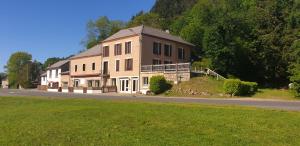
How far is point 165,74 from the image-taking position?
47.6m

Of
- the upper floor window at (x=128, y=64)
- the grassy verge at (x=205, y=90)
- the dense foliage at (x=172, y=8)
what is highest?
the dense foliage at (x=172, y=8)

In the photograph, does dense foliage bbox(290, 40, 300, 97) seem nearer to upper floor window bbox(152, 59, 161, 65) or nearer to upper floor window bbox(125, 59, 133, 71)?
upper floor window bbox(152, 59, 161, 65)

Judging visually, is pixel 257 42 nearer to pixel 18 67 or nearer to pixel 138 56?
pixel 138 56

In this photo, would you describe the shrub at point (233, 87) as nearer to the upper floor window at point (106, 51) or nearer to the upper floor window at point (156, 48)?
the upper floor window at point (156, 48)

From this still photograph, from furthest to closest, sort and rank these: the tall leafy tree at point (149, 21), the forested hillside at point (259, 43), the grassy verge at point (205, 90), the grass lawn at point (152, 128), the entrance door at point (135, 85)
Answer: the tall leafy tree at point (149, 21) < the entrance door at point (135, 85) < the forested hillside at point (259, 43) < the grassy verge at point (205, 90) < the grass lawn at point (152, 128)

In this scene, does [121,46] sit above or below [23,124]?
above

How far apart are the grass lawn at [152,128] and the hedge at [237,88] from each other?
2269 cm

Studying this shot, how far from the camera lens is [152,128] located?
12328 millimetres

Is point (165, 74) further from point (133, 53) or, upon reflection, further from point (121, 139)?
point (121, 139)

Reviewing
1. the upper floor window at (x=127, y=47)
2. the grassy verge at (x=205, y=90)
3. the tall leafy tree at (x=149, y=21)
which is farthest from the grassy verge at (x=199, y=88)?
the tall leafy tree at (x=149, y=21)

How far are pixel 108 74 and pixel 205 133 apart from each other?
4821cm

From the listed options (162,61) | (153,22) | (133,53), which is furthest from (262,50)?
(153,22)

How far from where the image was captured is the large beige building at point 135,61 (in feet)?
167

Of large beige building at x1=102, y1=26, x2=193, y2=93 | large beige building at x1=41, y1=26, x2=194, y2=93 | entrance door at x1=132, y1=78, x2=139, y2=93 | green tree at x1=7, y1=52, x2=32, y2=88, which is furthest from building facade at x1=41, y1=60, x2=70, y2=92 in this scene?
green tree at x1=7, y1=52, x2=32, y2=88
